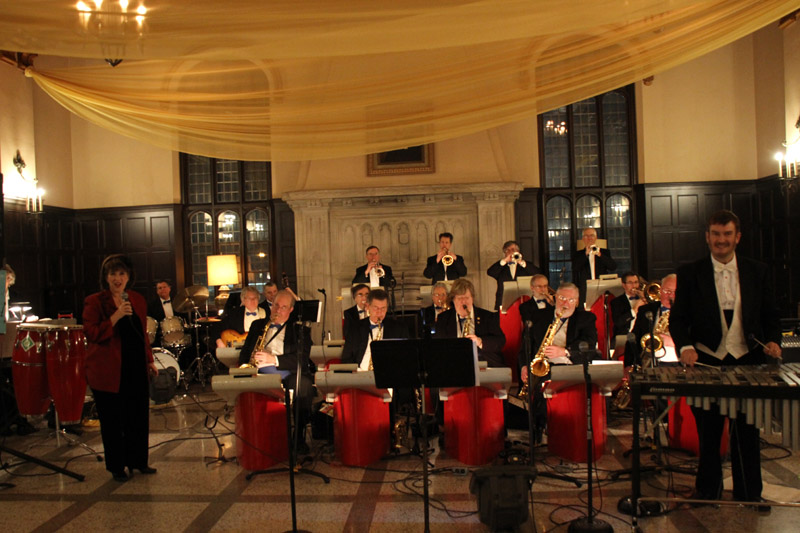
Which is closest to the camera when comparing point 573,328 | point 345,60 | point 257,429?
point 345,60

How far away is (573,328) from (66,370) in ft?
14.8

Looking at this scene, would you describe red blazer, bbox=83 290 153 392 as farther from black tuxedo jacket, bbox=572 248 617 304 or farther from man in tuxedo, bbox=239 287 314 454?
black tuxedo jacket, bbox=572 248 617 304

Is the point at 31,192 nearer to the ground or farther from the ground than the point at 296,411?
farther from the ground

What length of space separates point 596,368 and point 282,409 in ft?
8.24

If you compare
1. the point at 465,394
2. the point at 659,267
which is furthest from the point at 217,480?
the point at 659,267

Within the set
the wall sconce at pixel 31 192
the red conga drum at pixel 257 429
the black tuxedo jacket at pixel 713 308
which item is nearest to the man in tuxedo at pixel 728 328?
the black tuxedo jacket at pixel 713 308

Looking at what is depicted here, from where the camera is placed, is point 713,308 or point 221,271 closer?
point 713,308

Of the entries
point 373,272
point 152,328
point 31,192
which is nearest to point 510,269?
point 373,272

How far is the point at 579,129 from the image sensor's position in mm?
11742

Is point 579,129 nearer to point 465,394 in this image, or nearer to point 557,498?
point 465,394

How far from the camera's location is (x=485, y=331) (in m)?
5.77

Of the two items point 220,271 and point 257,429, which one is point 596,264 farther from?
point 220,271

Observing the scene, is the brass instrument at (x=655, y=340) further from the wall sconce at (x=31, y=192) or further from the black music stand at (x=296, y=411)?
the wall sconce at (x=31, y=192)

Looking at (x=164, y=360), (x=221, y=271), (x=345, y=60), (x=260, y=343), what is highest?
(x=345, y=60)
